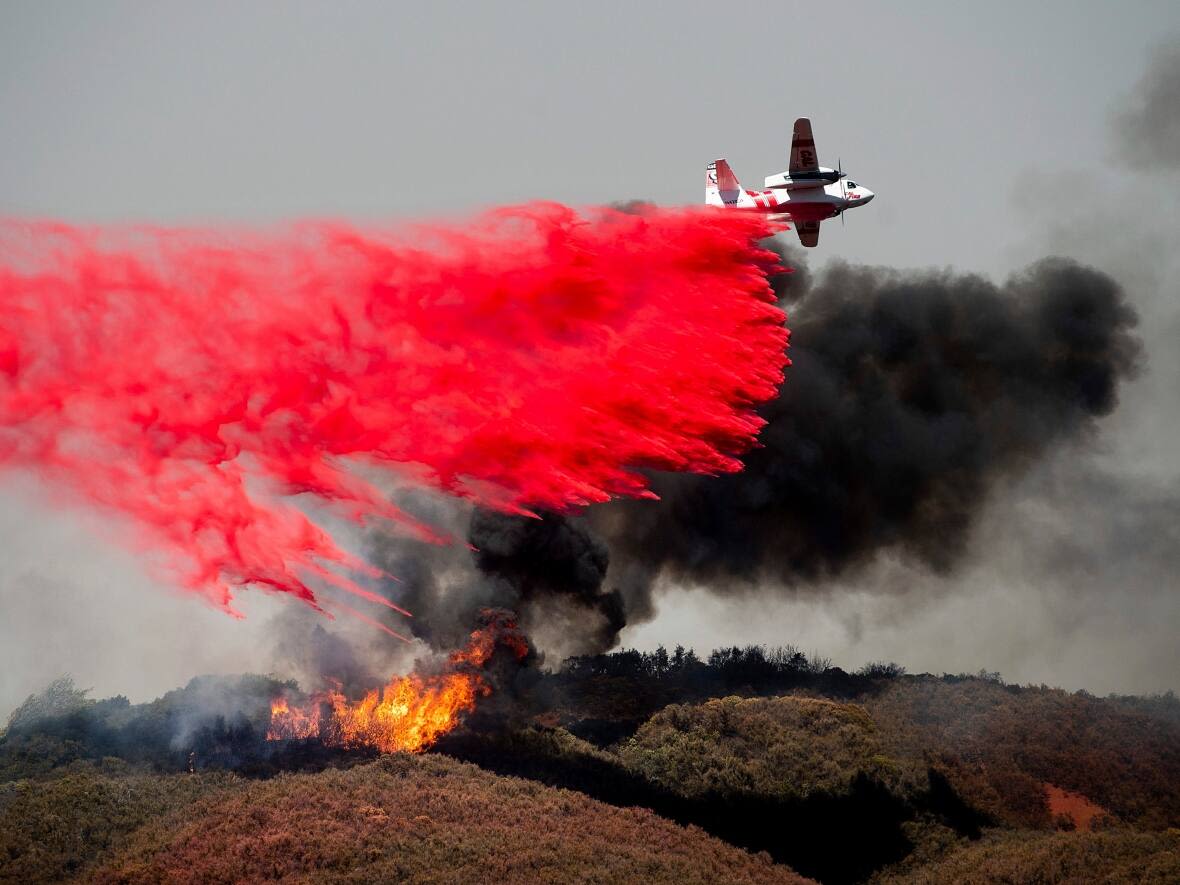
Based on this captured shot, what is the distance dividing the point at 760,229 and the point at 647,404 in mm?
11685

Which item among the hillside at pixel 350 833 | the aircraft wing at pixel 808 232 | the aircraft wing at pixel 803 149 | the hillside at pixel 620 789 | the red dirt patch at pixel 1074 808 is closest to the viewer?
the hillside at pixel 350 833

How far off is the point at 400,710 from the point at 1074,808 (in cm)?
3944

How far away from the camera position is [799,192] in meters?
65.4

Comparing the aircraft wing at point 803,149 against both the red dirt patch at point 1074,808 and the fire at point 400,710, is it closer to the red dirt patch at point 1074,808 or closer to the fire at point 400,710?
the fire at point 400,710

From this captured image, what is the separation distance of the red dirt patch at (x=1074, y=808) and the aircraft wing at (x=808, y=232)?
1363 inches

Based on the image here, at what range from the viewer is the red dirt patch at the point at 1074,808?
229 ft

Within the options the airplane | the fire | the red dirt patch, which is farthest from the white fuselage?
the red dirt patch

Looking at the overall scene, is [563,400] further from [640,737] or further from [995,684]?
[995,684]

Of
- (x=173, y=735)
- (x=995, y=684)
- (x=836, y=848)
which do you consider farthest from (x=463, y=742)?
(x=995, y=684)

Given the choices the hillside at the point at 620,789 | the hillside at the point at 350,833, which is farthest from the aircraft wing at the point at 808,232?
the hillside at the point at 350,833

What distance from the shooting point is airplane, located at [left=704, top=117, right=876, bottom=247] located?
211ft

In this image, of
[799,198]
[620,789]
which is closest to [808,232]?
[799,198]

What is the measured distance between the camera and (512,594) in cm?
8419

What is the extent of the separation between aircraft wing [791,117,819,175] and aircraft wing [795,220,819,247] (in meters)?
3.76
